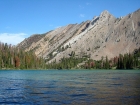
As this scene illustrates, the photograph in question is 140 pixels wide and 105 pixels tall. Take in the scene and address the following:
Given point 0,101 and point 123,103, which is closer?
point 123,103

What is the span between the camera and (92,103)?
27312 mm

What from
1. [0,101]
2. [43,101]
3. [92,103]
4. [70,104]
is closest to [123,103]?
[92,103]

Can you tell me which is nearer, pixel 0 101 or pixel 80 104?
pixel 80 104

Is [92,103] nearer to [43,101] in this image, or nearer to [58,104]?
[58,104]

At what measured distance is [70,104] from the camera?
26.5 m

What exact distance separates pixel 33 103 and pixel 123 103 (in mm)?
10869

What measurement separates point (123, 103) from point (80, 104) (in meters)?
5.23

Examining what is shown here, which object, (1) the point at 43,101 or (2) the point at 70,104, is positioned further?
(1) the point at 43,101

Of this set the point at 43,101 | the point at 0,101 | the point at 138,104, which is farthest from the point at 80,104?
the point at 0,101

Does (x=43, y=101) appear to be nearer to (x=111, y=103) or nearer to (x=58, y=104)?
(x=58, y=104)

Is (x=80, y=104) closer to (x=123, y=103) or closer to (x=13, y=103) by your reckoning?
(x=123, y=103)

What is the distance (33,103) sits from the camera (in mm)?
27422

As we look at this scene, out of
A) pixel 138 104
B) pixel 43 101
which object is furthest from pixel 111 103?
pixel 43 101

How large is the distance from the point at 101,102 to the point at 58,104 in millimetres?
5417
